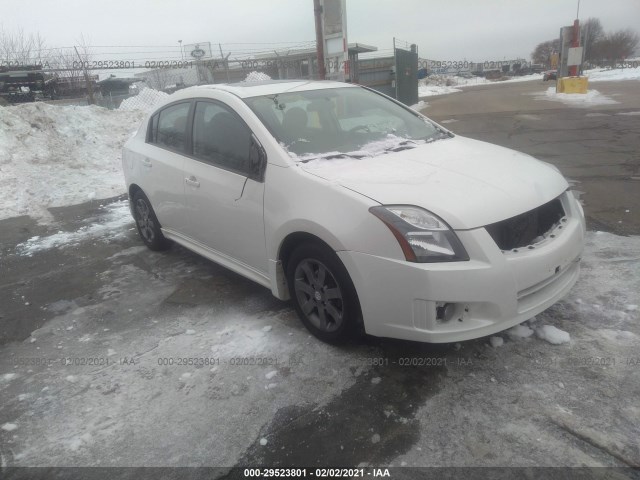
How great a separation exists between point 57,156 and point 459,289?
921 centimetres

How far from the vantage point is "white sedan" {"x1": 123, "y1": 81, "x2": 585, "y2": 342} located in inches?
101


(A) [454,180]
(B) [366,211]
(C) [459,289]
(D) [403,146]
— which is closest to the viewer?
(C) [459,289]

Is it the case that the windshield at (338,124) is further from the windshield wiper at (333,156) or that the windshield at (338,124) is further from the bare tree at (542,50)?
the bare tree at (542,50)

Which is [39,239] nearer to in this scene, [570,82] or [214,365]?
[214,365]

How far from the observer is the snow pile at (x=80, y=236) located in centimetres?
582

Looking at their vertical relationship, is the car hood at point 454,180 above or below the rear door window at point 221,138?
below

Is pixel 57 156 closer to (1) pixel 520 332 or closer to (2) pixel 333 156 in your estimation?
(2) pixel 333 156

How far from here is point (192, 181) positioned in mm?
3961

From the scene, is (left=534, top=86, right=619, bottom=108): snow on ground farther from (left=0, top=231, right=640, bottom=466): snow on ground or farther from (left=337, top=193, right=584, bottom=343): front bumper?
(left=337, top=193, right=584, bottom=343): front bumper

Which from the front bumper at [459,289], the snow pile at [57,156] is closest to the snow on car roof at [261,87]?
the front bumper at [459,289]

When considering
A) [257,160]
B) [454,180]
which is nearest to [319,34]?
[257,160]

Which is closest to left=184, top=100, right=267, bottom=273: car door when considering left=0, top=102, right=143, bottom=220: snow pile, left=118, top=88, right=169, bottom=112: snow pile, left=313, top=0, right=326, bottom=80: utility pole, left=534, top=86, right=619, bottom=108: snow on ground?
left=0, top=102, right=143, bottom=220: snow pile

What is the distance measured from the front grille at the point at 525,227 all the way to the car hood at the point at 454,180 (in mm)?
46

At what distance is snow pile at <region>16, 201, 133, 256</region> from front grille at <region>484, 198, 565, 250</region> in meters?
4.83
